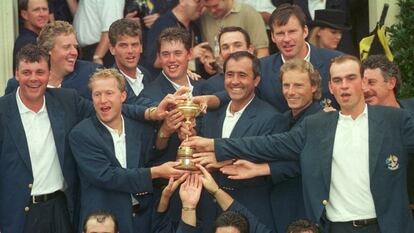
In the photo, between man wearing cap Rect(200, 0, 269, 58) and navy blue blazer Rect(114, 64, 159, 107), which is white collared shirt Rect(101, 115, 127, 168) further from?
man wearing cap Rect(200, 0, 269, 58)

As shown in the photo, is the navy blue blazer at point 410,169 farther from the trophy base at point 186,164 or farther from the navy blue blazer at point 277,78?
the trophy base at point 186,164

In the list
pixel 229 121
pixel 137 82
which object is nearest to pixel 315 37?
pixel 137 82

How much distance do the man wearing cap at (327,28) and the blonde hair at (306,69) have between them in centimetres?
190

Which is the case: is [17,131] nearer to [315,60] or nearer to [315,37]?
[315,60]

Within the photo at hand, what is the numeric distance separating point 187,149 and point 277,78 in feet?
3.94

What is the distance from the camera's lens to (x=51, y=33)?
11367 millimetres

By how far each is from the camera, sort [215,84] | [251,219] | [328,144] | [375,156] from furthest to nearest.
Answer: [215,84]
[251,219]
[328,144]
[375,156]

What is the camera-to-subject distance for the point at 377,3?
43.7 ft

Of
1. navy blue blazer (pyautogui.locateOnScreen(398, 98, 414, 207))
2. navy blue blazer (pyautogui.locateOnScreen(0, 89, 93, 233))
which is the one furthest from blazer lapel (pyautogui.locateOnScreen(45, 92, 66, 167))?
navy blue blazer (pyautogui.locateOnScreen(398, 98, 414, 207))

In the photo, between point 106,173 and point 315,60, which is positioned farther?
point 315,60

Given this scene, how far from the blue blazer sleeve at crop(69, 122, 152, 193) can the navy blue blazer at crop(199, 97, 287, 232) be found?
24.0 inches

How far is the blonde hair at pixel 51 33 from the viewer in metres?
11.4

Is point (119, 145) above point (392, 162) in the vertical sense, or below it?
above

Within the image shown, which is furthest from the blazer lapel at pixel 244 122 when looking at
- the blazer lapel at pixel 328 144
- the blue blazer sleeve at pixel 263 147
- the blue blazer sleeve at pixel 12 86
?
the blue blazer sleeve at pixel 12 86
